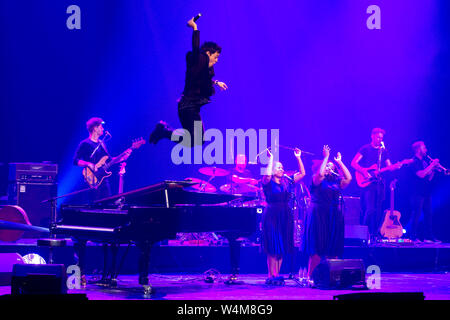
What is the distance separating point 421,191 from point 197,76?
7.23 m

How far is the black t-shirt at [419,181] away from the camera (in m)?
12.8

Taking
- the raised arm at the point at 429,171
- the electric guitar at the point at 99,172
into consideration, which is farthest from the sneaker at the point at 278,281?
the raised arm at the point at 429,171

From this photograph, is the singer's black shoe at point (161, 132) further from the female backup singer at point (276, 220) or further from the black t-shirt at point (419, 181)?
the black t-shirt at point (419, 181)

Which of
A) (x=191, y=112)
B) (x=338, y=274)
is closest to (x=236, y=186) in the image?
(x=338, y=274)

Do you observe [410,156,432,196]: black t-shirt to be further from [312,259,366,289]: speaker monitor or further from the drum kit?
[312,259,366,289]: speaker monitor

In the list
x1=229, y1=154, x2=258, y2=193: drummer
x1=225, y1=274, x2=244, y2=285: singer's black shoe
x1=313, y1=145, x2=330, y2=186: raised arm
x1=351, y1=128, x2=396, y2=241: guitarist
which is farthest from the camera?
x1=351, y1=128, x2=396, y2=241: guitarist

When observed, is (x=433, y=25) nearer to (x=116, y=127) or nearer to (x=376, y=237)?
(x=376, y=237)

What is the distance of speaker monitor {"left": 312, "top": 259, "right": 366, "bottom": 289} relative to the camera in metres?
8.84

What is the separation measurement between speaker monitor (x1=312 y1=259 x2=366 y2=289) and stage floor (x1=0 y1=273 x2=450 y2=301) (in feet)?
0.52

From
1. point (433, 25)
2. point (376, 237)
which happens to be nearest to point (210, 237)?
point (376, 237)

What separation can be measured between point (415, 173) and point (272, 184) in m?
4.45

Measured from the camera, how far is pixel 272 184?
965 cm

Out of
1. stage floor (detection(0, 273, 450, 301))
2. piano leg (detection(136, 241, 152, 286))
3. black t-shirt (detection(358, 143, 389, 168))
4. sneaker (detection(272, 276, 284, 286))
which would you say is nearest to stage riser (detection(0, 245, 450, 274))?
stage floor (detection(0, 273, 450, 301))

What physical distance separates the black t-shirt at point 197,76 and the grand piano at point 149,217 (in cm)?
147
